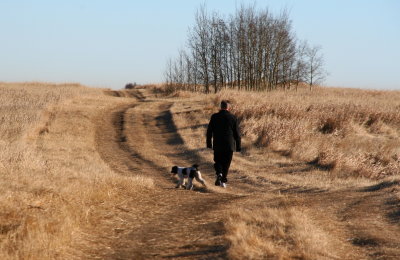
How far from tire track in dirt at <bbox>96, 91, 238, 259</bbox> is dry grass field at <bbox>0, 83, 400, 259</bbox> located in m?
0.03

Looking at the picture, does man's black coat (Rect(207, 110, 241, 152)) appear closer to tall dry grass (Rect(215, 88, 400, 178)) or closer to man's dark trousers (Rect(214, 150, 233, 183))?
man's dark trousers (Rect(214, 150, 233, 183))

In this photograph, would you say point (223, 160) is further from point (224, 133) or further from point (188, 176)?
point (188, 176)

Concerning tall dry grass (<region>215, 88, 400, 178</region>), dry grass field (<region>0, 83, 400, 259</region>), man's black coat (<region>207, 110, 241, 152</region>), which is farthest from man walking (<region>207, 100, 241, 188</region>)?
tall dry grass (<region>215, 88, 400, 178</region>)

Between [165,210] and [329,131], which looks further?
[329,131]

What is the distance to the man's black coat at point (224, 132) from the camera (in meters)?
12.7

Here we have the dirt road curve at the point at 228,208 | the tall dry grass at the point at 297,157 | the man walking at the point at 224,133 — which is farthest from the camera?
the man walking at the point at 224,133

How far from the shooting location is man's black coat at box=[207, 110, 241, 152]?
1271 cm

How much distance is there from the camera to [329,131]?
23844 millimetres

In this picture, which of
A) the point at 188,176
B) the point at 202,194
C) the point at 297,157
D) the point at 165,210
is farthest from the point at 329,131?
the point at 165,210

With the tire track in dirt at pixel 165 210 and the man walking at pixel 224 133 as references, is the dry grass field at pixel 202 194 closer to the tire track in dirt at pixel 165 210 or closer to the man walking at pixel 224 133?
the tire track in dirt at pixel 165 210

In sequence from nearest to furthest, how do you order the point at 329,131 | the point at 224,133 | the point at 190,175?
the point at 224,133
the point at 190,175
the point at 329,131

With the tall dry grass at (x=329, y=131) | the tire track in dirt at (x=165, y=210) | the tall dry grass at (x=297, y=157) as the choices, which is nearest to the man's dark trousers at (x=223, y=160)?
the tire track in dirt at (x=165, y=210)

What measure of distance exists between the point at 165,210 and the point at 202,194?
7.33ft

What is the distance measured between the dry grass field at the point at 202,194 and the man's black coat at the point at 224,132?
1.27 m
